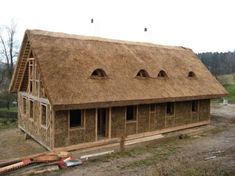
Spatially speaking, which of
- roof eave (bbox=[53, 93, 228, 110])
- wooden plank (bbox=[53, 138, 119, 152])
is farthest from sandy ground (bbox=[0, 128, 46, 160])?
roof eave (bbox=[53, 93, 228, 110])

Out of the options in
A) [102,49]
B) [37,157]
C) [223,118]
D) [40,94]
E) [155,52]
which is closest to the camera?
[37,157]

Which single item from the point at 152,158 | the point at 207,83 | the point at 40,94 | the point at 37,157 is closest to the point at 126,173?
the point at 152,158

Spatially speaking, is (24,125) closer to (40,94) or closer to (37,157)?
(40,94)

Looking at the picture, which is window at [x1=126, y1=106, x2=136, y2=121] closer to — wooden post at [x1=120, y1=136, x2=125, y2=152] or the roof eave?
the roof eave

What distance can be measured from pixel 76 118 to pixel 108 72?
132 inches

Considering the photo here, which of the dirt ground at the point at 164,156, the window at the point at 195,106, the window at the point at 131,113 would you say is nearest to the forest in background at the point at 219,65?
the window at the point at 195,106

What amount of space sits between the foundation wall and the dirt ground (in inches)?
50.9

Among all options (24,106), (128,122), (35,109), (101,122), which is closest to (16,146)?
(35,109)

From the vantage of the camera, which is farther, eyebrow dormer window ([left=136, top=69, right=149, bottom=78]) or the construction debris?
eyebrow dormer window ([left=136, top=69, right=149, bottom=78])

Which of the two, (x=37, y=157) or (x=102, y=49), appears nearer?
(x=37, y=157)

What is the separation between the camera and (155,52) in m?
22.0

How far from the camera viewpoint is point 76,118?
15398 mm

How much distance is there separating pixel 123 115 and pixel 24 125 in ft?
22.7

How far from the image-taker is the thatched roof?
14727 millimetres
